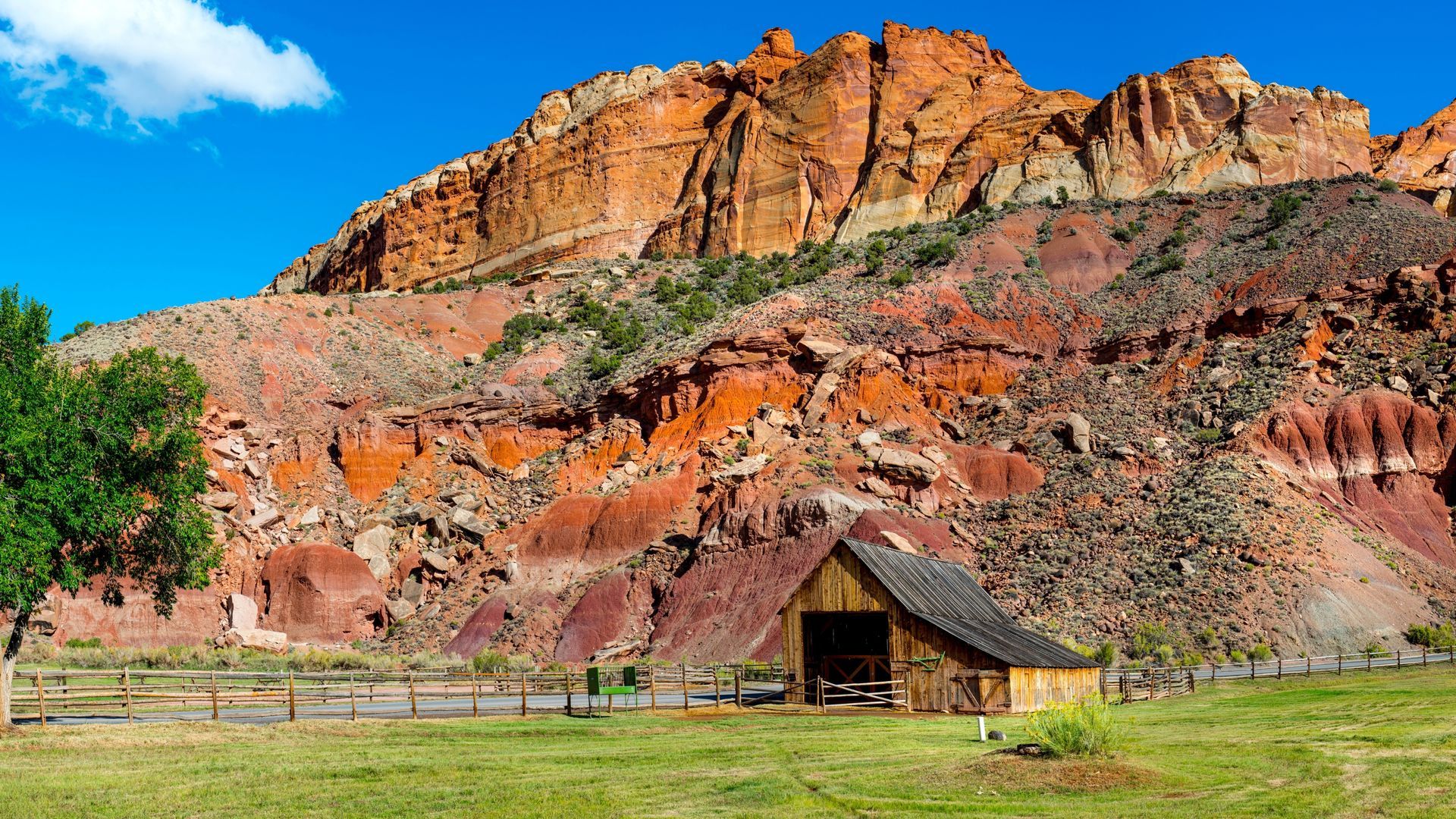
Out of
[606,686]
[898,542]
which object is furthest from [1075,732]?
[898,542]

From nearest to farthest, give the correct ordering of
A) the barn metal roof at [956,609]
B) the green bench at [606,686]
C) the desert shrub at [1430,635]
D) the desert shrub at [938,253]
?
the green bench at [606,686]
the barn metal roof at [956,609]
the desert shrub at [1430,635]
the desert shrub at [938,253]

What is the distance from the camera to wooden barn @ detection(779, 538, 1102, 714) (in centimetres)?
2992

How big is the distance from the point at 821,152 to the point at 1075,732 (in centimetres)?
8564

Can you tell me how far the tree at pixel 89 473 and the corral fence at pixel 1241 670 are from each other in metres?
22.6

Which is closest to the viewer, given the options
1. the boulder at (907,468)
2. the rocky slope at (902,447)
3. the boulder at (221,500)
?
the rocky slope at (902,447)

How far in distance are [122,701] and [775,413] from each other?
3880 centimetres

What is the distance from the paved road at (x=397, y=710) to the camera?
26062 millimetres

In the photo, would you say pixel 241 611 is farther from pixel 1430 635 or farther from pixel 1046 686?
pixel 1430 635

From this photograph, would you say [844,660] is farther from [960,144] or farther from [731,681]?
[960,144]

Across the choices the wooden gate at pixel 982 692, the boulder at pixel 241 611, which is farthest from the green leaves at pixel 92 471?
the boulder at pixel 241 611

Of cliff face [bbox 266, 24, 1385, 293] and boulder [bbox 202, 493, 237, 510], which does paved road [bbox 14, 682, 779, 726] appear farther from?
cliff face [bbox 266, 24, 1385, 293]

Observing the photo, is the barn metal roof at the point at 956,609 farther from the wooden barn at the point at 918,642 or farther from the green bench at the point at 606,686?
the green bench at the point at 606,686

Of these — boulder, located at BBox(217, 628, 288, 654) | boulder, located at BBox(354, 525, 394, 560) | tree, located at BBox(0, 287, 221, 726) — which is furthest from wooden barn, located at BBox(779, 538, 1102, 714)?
boulder, located at BBox(354, 525, 394, 560)

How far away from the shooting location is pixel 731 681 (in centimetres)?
3906
